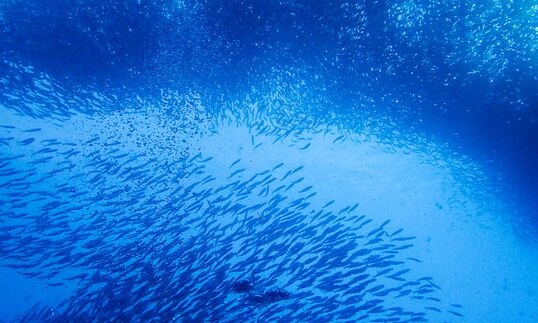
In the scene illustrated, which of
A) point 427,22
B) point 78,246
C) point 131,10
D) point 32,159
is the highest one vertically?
point 427,22

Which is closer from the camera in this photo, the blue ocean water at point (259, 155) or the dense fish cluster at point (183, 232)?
the blue ocean water at point (259, 155)

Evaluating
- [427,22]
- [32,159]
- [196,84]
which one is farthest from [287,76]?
[32,159]

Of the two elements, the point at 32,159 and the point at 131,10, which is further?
the point at 32,159

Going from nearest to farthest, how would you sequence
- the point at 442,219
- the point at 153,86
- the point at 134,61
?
the point at 134,61
the point at 153,86
the point at 442,219

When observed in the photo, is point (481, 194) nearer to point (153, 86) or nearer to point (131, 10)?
point (153, 86)

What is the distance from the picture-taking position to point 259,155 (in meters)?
10.2

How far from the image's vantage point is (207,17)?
659cm

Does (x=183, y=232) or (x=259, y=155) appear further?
(x=183, y=232)

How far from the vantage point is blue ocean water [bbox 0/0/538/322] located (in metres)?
6.61

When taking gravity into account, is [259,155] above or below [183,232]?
above

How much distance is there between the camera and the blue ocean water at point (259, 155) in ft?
21.7

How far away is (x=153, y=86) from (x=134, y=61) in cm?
71

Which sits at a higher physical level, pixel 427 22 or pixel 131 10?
pixel 427 22

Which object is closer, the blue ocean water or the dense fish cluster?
the blue ocean water
